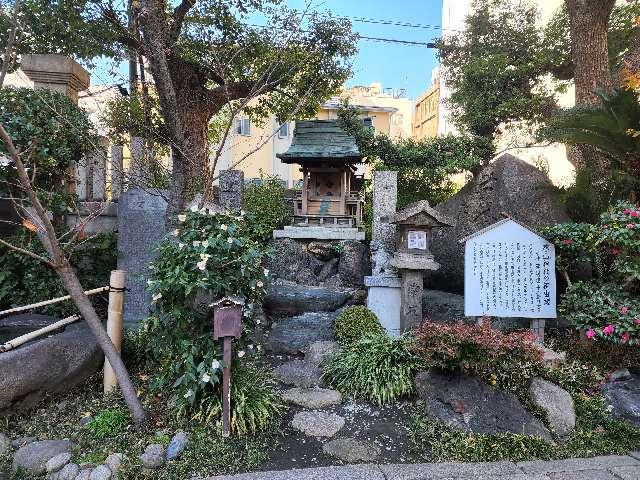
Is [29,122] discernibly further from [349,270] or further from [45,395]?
[349,270]

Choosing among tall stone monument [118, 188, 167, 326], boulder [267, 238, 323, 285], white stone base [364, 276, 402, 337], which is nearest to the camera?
white stone base [364, 276, 402, 337]

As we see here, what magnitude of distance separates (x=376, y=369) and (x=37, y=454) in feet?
11.0

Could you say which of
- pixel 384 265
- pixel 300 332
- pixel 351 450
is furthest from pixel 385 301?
pixel 351 450

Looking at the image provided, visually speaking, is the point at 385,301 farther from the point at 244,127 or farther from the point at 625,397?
the point at 244,127

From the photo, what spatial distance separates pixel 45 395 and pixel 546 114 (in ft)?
37.0

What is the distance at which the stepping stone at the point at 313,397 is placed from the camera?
15.5 ft

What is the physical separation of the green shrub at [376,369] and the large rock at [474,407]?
0.28 m

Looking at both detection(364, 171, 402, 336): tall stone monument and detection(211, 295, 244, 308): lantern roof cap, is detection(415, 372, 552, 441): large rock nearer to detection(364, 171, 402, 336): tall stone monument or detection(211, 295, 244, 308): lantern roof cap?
detection(364, 171, 402, 336): tall stone monument

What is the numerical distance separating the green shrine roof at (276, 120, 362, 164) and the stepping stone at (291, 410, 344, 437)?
478cm

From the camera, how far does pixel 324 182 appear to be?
8.52 m

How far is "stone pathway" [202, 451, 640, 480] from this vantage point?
11.3 feet

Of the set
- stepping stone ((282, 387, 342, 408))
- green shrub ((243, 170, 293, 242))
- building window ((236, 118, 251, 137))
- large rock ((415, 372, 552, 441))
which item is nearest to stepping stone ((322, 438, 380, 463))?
→ stepping stone ((282, 387, 342, 408))

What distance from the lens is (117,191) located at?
25.2 feet

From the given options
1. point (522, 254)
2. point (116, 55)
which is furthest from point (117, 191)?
point (522, 254)
